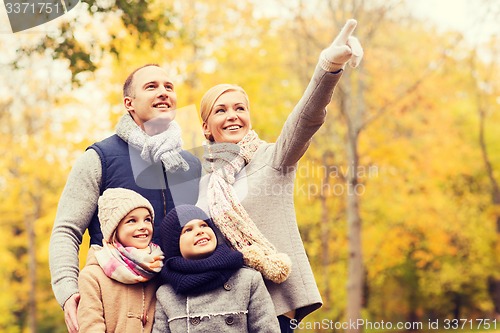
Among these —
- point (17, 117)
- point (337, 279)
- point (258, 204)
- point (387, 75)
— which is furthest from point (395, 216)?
point (258, 204)

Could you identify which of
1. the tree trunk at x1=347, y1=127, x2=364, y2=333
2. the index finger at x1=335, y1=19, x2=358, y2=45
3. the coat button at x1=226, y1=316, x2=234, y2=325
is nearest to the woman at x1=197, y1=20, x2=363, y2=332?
the index finger at x1=335, y1=19, x2=358, y2=45

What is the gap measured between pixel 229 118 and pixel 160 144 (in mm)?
338

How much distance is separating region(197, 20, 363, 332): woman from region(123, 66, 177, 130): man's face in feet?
0.64

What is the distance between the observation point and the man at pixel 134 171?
304 cm

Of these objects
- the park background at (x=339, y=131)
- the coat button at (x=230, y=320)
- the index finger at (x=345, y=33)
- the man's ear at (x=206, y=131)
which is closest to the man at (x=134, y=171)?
the man's ear at (x=206, y=131)

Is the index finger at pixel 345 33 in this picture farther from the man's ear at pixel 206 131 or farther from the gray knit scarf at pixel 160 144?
the gray knit scarf at pixel 160 144

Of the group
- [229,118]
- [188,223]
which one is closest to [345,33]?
[229,118]

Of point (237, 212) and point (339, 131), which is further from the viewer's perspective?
point (339, 131)

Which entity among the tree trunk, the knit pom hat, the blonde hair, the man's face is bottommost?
the tree trunk

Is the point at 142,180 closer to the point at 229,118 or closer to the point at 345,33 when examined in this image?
the point at 229,118

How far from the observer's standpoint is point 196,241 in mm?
2777

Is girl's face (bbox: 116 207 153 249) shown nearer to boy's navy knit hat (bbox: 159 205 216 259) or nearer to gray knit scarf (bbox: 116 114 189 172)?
boy's navy knit hat (bbox: 159 205 216 259)

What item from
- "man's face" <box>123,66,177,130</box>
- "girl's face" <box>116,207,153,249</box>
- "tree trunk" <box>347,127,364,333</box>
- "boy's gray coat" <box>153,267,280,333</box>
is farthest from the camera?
"tree trunk" <box>347,127,364,333</box>

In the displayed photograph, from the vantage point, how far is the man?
304cm
